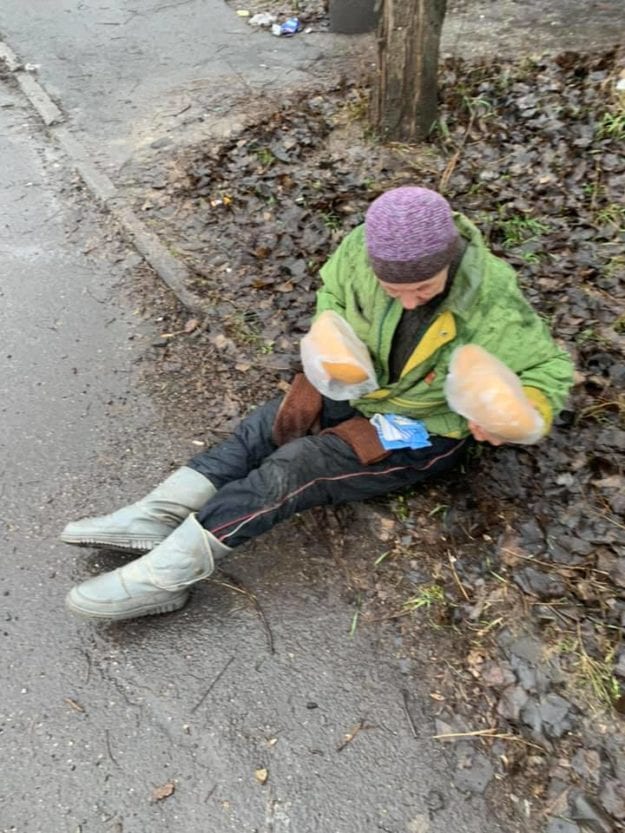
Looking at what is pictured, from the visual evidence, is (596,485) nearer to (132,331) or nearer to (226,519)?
(226,519)

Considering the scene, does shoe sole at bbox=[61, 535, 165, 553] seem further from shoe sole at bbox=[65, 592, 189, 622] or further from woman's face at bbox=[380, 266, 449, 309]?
woman's face at bbox=[380, 266, 449, 309]

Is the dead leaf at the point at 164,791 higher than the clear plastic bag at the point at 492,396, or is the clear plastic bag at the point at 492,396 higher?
the clear plastic bag at the point at 492,396

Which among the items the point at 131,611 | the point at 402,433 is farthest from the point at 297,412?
the point at 131,611

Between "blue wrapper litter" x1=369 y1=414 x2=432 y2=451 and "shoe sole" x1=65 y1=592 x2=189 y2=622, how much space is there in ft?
2.98

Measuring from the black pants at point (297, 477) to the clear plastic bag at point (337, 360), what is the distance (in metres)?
0.27

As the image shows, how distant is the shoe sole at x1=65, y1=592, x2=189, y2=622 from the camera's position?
8.36ft

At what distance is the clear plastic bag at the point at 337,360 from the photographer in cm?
245

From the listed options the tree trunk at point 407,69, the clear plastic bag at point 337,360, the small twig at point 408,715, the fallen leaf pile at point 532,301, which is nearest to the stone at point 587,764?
the fallen leaf pile at point 532,301

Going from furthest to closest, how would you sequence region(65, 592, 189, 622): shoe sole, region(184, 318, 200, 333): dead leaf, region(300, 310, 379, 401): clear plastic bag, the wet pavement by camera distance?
1. region(184, 318, 200, 333): dead leaf
2. region(65, 592, 189, 622): shoe sole
3. region(300, 310, 379, 401): clear plastic bag
4. the wet pavement

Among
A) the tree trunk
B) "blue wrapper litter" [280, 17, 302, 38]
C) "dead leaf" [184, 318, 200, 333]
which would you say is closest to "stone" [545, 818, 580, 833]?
"dead leaf" [184, 318, 200, 333]

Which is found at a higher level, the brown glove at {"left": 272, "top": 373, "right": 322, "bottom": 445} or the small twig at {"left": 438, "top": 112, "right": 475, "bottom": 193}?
the small twig at {"left": 438, "top": 112, "right": 475, "bottom": 193}

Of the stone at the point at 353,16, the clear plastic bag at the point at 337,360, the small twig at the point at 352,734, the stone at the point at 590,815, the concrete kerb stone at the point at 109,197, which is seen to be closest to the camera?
the stone at the point at 590,815

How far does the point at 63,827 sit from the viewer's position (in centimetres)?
217

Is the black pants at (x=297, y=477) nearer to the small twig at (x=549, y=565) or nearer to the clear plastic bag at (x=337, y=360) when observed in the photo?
the clear plastic bag at (x=337, y=360)
